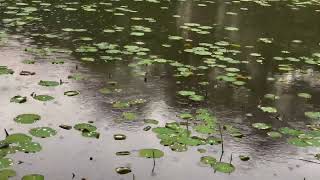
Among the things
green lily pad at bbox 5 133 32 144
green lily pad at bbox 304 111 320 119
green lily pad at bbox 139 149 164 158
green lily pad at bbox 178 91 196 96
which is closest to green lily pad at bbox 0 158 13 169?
green lily pad at bbox 5 133 32 144

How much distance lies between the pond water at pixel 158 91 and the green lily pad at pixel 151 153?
4cm

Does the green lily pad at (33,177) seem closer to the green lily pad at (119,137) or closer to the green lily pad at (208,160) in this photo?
the green lily pad at (119,137)

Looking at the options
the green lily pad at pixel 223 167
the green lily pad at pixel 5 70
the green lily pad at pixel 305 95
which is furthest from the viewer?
the green lily pad at pixel 305 95

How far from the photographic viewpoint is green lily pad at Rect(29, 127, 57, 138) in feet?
14.4

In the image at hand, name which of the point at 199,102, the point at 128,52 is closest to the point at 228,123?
the point at 199,102

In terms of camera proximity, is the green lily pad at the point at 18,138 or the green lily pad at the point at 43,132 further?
the green lily pad at the point at 43,132

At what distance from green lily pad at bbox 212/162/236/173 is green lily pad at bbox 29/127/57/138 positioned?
171cm

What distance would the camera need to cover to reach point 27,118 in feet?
15.4

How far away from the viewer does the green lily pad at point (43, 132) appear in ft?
14.4

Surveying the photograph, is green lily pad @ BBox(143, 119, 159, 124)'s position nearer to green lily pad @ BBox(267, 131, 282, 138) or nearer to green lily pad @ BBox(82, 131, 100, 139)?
green lily pad @ BBox(82, 131, 100, 139)

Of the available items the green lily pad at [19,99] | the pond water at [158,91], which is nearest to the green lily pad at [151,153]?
the pond water at [158,91]

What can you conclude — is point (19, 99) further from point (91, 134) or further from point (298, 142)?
point (298, 142)

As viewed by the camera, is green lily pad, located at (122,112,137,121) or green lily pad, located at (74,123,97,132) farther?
green lily pad, located at (122,112,137,121)

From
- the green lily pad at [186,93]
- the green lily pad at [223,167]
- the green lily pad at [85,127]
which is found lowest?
the green lily pad at [223,167]
